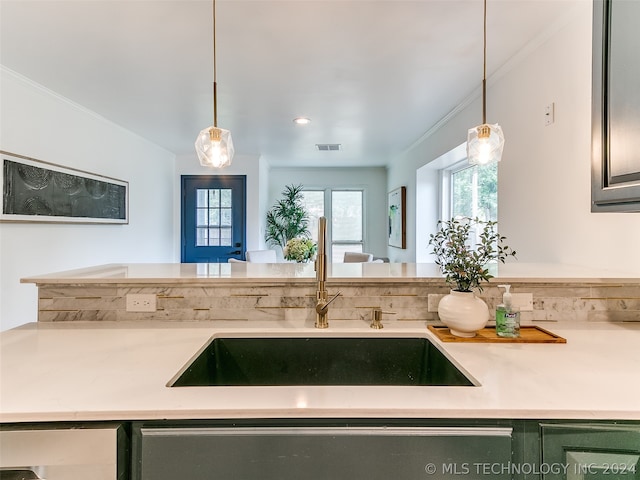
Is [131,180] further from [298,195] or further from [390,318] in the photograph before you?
[390,318]

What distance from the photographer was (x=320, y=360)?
48.2 inches

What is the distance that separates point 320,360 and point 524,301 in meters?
0.80

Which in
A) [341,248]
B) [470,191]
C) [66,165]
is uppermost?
[66,165]

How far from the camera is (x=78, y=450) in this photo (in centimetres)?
71

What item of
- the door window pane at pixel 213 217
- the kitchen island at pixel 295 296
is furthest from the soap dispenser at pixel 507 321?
the door window pane at pixel 213 217

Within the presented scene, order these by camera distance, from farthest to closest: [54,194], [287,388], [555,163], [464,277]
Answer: [54,194] → [555,163] → [464,277] → [287,388]

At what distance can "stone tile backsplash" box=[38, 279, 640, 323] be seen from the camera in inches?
51.9

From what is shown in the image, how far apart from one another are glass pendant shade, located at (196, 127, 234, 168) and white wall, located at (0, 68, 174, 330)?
190 centimetres

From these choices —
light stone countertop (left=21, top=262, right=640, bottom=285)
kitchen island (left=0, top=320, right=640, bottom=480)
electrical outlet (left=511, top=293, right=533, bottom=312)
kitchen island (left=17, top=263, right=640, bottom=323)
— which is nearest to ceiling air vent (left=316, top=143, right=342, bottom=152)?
light stone countertop (left=21, top=262, right=640, bottom=285)

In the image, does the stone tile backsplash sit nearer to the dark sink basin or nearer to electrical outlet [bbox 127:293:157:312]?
electrical outlet [bbox 127:293:157:312]

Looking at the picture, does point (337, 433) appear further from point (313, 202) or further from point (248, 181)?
point (313, 202)

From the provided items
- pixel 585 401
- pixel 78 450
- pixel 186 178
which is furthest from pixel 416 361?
pixel 186 178

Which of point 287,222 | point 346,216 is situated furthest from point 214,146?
point 346,216

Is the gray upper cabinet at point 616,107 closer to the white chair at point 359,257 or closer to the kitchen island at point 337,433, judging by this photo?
the kitchen island at point 337,433
